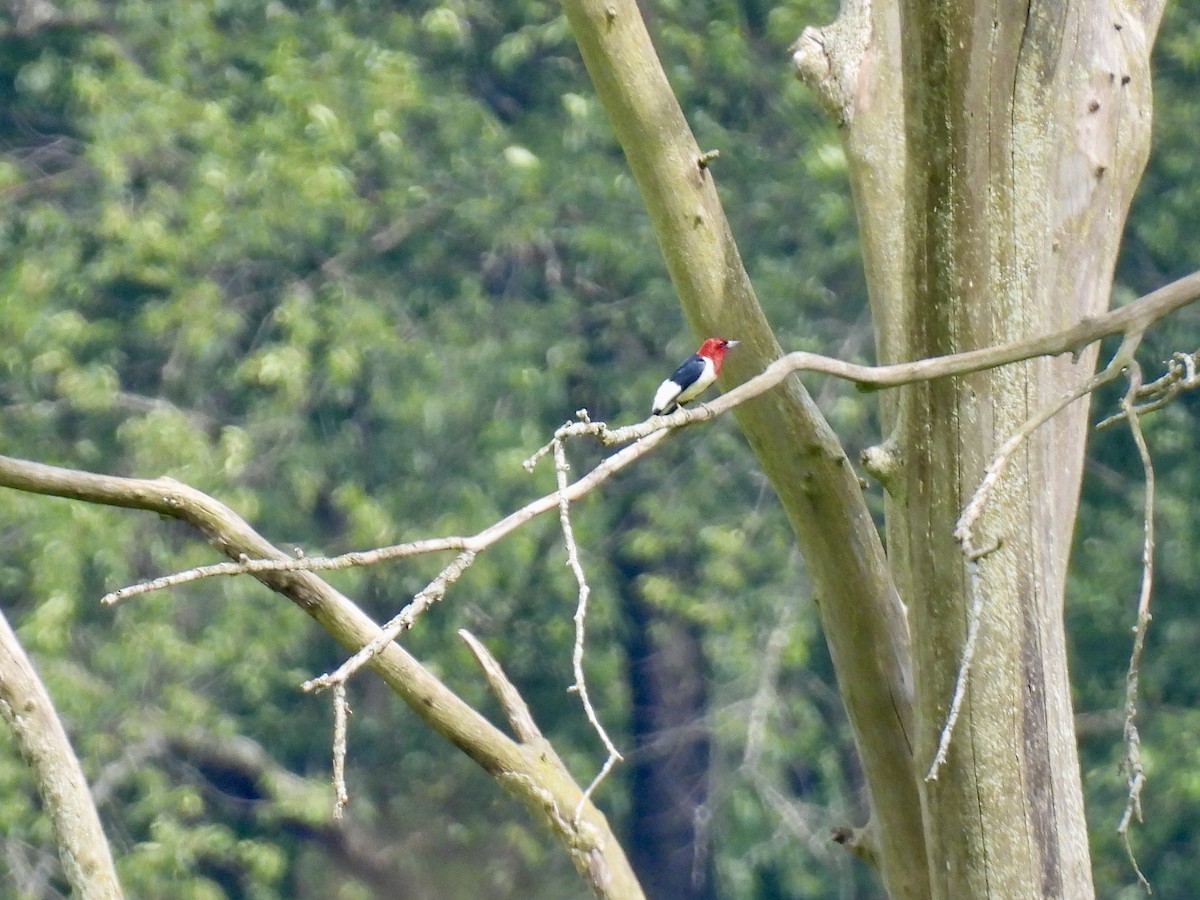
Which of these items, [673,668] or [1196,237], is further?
[673,668]

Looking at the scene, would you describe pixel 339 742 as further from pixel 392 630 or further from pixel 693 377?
pixel 693 377

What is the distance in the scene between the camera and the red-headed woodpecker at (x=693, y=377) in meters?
2.70

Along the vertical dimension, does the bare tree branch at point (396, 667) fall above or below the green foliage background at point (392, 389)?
above

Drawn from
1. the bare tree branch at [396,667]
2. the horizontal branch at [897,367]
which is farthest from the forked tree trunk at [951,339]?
the bare tree branch at [396,667]

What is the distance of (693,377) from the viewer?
2832mm

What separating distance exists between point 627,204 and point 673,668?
230cm

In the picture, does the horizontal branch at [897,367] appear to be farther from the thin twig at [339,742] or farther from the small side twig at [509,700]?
the small side twig at [509,700]

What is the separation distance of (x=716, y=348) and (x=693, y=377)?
0.20 metres

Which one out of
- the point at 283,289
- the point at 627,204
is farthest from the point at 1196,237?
the point at 283,289

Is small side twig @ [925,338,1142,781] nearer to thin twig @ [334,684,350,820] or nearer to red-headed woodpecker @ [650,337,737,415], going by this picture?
thin twig @ [334,684,350,820]

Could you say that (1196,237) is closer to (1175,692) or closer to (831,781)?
(1175,692)

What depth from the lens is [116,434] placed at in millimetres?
7238

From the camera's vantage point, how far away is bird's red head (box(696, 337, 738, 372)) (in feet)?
8.39

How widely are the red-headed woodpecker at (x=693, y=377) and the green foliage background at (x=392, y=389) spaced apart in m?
3.52
